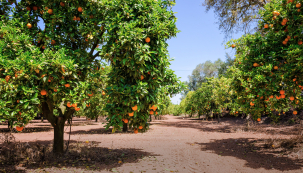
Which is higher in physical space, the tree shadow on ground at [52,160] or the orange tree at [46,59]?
the orange tree at [46,59]

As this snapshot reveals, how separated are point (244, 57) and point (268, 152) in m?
4.77

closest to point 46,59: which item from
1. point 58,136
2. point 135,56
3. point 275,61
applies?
point 135,56

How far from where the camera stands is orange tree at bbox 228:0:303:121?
5727 millimetres

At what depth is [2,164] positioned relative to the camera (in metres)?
6.18

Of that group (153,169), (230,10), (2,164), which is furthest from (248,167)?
(230,10)

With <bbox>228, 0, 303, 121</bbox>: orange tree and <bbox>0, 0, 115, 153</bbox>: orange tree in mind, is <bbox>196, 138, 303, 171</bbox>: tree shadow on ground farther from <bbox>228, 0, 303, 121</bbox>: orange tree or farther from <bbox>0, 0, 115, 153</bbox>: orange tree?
<bbox>0, 0, 115, 153</bbox>: orange tree

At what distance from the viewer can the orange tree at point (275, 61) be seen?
5.73 meters

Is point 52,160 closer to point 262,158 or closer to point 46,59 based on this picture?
point 46,59

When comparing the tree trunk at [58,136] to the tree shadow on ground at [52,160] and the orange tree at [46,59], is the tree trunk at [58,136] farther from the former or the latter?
the tree shadow on ground at [52,160]

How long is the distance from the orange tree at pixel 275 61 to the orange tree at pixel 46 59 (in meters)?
5.69

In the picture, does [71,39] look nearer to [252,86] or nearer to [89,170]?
[89,170]

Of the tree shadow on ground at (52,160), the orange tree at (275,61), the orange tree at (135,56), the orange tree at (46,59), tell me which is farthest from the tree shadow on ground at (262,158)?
the orange tree at (46,59)

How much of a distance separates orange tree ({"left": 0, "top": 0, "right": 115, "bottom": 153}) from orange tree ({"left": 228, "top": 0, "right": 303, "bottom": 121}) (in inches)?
224

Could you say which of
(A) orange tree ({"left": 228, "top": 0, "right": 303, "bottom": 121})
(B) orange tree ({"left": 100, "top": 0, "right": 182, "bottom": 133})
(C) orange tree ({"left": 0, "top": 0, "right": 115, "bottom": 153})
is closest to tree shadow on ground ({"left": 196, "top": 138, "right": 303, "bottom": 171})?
(A) orange tree ({"left": 228, "top": 0, "right": 303, "bottom": 121})
